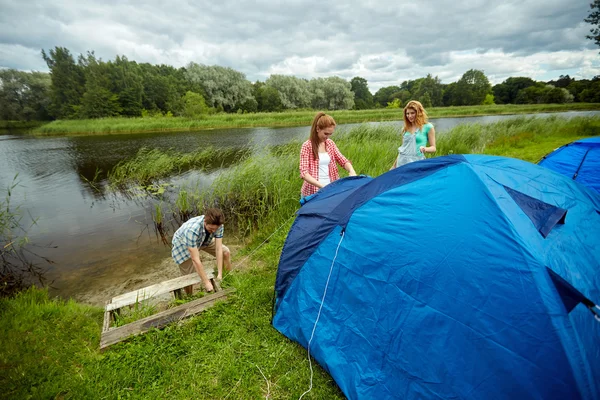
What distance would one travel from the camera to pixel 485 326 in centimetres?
145

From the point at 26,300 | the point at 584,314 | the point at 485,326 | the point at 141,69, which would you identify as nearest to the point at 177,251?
the point at 26,300

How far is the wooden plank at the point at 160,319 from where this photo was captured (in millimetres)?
2475

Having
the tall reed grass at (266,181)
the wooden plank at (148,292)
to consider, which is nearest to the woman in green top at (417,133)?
the tall reed grass at (266,181)

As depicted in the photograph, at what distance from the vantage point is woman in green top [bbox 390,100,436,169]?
157 inches

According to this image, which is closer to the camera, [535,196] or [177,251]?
[535,196]

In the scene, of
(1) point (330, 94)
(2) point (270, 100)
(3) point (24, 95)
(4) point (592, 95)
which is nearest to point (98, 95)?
(3) point (24, 95)

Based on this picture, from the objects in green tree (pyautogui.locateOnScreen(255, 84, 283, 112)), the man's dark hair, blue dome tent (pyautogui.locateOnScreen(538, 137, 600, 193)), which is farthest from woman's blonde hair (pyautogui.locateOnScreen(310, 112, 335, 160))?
green tree (pyautogui.locateOnScreen(255, 84, 283, 112))

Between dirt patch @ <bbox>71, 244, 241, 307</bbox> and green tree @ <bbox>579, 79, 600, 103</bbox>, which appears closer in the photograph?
dirt patch @ <bbox>71, 244, 241, 307</bbox>

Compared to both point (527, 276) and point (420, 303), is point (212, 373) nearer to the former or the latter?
point (420, 303)

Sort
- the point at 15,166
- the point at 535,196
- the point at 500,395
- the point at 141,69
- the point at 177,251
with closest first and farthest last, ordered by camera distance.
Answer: the point at 500,395
the point at 535,196
the point at 177,251
the point at 15,166
the point at 141,69

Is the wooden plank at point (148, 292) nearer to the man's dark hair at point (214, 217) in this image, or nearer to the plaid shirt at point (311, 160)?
the man's dark hair at point (214, 217)

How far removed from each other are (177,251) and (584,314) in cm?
363

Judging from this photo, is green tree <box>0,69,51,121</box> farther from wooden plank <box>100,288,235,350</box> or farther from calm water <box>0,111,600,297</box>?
wooden plank <box>100,288,235,350</box>

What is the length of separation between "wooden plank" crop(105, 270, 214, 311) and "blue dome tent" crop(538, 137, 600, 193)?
623cm
